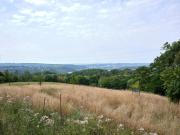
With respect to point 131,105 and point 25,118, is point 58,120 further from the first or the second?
point 131,105

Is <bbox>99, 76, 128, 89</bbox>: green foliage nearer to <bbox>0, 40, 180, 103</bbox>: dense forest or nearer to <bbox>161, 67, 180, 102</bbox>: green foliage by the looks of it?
<bbox>0, 40, 180, 103</bbox>: dense forest

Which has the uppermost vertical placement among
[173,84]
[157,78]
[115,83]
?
[173,84]

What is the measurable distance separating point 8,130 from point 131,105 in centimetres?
950

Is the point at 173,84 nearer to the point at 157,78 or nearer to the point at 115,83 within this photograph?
the point at 157,78

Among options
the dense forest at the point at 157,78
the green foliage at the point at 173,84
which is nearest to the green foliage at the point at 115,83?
the dense forest at the point at 157,78

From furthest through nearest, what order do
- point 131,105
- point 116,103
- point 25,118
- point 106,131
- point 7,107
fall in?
point 116,103 → point 131,105 → point 7,107 → point 25,118 → point 106,131

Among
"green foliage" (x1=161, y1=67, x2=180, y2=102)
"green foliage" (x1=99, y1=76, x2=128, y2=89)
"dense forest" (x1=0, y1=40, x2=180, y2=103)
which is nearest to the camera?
"green foliage" (x1=161, y1=67, x2=180, y2=102)

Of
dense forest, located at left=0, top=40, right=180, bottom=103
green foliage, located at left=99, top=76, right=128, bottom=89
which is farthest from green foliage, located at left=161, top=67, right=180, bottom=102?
green foliage, located at left=99, top=76, right=128, bottom=89

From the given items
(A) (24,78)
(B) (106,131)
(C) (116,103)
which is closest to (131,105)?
(C) (116,103)

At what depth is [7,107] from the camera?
301 inches

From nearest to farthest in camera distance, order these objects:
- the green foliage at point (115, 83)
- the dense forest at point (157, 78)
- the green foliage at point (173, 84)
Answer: the green foliage at point (173, 84) → the dense forest at point (157, 78) → the green foliage at point (115, 83)

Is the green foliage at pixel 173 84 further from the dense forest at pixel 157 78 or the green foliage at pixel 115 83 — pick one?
the green foliage at pixel 115 83

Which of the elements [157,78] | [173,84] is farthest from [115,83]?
[173,84]

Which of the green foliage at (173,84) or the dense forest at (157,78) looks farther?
the dense forest at (157,78)
